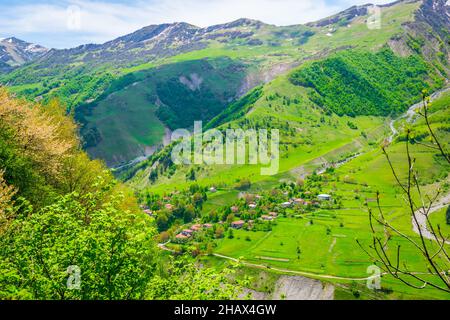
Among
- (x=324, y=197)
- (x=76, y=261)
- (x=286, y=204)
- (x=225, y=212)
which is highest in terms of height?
(x=76, y=261)

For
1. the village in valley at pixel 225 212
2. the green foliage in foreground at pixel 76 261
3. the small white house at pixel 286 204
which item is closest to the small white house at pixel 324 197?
the village in valley at pixel 225 212

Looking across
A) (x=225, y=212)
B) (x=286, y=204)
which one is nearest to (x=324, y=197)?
(x=286, y=204)

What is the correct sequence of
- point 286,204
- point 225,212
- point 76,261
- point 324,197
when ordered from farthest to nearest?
1. point 324,197
2. point 286,204
3. point 225,212
4. point 76,261

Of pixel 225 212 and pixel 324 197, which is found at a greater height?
pixel 324 197

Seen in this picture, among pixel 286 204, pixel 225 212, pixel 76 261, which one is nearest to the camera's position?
pixel 76 261

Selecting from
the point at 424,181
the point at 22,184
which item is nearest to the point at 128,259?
the point at 22,184

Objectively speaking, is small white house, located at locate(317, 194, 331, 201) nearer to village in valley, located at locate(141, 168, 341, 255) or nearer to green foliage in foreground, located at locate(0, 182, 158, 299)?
village in valley, located at locate(141, 168, 341, 255)

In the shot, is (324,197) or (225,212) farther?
(324,197)

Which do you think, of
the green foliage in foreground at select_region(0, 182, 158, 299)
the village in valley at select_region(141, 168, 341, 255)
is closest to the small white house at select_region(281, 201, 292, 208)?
the village in valley at select_region(141, 168, 341, 255)

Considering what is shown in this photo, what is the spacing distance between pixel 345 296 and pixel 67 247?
8657 centimetres

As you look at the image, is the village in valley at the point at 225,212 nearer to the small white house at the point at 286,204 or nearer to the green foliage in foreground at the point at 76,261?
the small white house at the point at 286,204

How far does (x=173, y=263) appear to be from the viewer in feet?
90.2

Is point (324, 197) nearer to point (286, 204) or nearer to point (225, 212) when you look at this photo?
point (286, 204)
